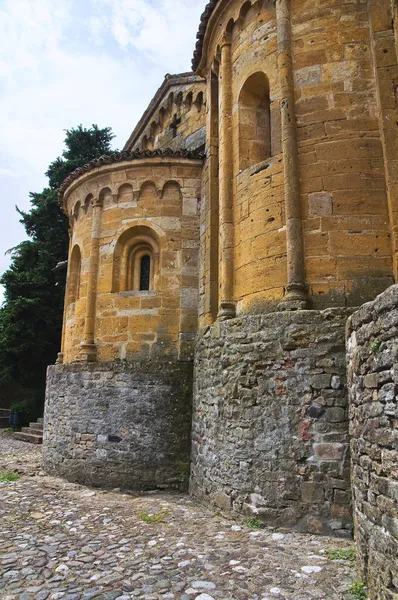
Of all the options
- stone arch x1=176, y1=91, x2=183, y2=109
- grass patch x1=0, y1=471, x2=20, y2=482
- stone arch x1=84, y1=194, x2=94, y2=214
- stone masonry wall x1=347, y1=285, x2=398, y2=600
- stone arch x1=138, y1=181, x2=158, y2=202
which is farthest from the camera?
stone arch x1=176, y1=91, x2=183, y2=109

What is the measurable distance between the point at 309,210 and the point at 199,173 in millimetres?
3451

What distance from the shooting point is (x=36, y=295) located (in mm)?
17047

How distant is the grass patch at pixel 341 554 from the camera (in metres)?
4.28

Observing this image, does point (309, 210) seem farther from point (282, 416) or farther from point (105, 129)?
point (105, 129)

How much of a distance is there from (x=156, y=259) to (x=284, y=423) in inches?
172

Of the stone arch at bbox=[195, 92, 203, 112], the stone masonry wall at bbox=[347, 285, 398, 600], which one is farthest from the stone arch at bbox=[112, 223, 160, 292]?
the stone masonry wall at bbox=[347, 285, 398, 600]

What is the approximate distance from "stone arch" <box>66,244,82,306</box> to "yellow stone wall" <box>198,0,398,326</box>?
4413mm

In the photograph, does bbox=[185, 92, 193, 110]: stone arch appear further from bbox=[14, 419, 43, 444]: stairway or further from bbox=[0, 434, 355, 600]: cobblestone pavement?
bbox=[14, 419, 43, 444]: stairway

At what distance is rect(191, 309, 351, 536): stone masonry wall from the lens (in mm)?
4970

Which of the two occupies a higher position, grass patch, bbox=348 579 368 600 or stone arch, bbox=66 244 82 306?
stone arch, bbox=66 244 82 306

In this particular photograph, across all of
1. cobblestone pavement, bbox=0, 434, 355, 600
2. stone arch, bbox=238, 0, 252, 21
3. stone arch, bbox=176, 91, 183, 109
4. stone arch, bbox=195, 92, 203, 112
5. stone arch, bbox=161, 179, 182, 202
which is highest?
stone arch, bbox=176, 91, 183, 109

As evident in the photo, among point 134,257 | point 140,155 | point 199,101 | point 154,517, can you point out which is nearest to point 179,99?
point 199,101

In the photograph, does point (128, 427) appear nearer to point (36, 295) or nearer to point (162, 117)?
point (162, 117)

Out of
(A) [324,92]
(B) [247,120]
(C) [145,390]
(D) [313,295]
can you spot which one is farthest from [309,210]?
(C) [145,390]
